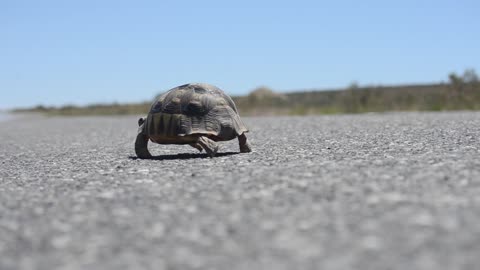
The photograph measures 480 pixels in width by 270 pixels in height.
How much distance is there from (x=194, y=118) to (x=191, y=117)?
5cm

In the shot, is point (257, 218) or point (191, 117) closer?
point (257, 218)

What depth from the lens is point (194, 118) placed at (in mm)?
8953

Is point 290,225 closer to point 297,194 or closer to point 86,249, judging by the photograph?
point 297,194

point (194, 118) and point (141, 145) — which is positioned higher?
point (194, 118)

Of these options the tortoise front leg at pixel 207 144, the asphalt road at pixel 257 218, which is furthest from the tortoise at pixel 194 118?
the asphalt road at pixel 257 218

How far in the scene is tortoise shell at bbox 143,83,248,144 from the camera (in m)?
8.93

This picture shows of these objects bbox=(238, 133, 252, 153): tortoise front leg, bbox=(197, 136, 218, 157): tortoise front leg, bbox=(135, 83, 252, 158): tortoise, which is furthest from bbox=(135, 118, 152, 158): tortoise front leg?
bbox=(238, 133, 252, 153): tortoise front leg

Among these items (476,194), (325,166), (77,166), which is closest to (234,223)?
(476,194)

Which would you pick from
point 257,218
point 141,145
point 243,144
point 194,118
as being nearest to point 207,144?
point 194,118

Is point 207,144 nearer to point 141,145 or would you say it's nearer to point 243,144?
point 243,144

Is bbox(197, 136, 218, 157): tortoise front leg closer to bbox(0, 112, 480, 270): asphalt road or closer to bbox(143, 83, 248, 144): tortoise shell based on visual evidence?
bbox(143, 83, 248, 144): tortoise shell

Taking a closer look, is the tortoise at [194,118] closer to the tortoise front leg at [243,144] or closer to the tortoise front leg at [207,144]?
the tortoise front leg at [207,144]

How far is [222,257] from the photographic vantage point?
3787 millimetres

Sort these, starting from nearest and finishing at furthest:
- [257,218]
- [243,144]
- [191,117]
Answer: [257,218] < [191,117] < [243,144]
